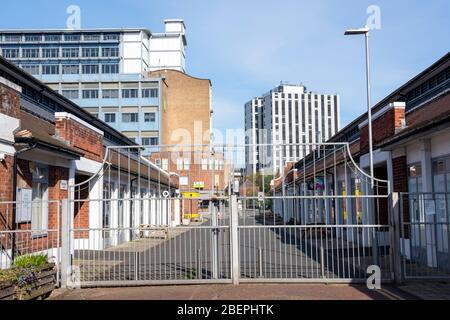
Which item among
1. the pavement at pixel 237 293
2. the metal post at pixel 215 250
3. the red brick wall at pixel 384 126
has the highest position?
the red brick wall at pixel 384 126

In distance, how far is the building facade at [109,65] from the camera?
7906 centimetres

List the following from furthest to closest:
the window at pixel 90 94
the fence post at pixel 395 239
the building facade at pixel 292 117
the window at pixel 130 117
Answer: the window at pixel 90 94
the window at pixel 130 117
the building facade at pixel 292 117
the fence post at pixel 395 239

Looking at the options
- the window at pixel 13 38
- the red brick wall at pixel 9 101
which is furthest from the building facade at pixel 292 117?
the window at pixel 13 38

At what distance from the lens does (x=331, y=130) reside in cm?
4194

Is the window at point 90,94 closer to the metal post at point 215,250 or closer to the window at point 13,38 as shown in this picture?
the window at point 13,38

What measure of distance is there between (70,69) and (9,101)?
79331 millimetres

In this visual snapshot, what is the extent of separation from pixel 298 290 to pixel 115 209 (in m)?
15.0

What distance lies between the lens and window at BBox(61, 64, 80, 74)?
85375 mm

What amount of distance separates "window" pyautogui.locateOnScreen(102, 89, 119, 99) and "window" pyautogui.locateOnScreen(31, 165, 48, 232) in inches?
2690

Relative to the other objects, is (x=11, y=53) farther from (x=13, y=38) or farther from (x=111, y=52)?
(x=111, y=52)

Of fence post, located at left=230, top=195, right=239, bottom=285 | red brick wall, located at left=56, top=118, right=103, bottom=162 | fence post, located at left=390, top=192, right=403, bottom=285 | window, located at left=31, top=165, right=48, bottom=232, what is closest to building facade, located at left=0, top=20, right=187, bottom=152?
red brick wall, located at left=56, top=118, right=103, bottom=162

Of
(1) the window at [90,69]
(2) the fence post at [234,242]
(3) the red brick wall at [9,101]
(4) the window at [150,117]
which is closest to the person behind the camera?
(2) the fence post at [234,242]

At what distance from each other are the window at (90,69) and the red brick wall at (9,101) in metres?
77.0

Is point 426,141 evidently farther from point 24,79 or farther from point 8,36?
point 8,36
